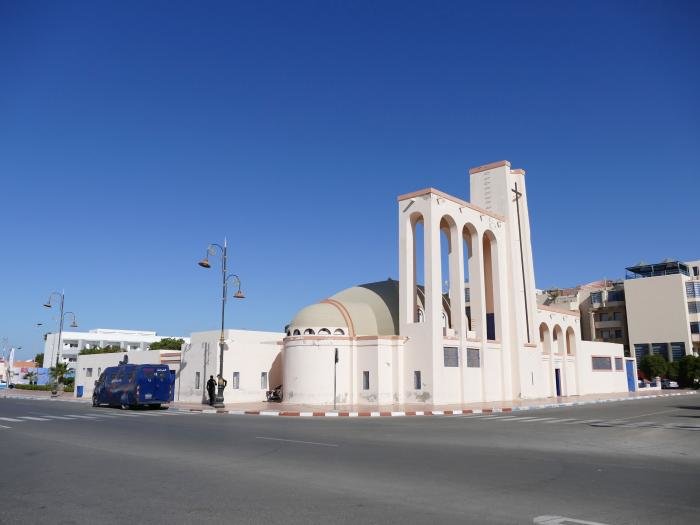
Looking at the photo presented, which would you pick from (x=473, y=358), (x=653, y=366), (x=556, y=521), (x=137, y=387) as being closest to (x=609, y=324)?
(x=653, y=366)

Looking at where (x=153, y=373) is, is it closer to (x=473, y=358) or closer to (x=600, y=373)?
(x=473, y=358)

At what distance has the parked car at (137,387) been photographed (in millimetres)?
28031

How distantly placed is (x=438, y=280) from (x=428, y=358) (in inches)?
174

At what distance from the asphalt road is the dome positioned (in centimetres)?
1847

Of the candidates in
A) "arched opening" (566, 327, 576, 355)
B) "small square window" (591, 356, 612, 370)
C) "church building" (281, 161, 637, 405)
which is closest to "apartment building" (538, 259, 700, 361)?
"small square window" (591, 356, 612, 370)

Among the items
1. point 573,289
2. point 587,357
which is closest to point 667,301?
point 573,289

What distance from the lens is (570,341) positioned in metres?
50.6

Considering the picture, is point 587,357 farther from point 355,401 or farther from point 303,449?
point 303,449

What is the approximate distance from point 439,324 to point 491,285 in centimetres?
1007

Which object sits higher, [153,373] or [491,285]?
[491,285]

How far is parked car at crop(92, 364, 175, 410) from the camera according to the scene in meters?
28.0

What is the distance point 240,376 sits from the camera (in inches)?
1320

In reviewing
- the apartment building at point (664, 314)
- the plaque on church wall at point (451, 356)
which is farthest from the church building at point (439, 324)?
the apartment building at point (664, 314)

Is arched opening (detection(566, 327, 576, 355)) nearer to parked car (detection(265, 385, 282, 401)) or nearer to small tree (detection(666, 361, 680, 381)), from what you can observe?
small tree (detection(666, 361, 680, 381))
